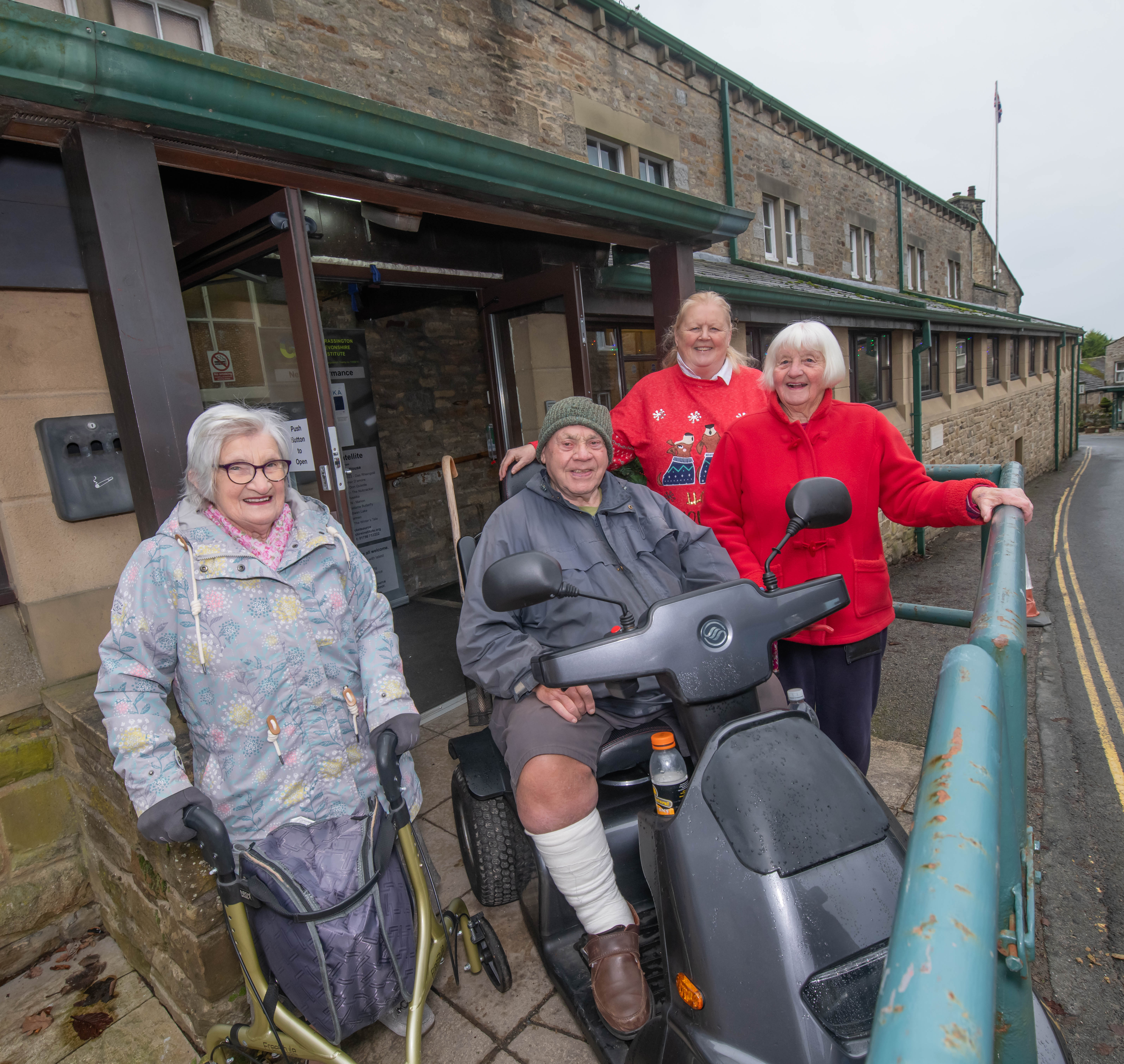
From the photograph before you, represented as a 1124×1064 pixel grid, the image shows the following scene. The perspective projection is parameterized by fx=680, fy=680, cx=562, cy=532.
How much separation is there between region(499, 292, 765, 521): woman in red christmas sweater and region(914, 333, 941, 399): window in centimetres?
1240

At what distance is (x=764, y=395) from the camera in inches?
109

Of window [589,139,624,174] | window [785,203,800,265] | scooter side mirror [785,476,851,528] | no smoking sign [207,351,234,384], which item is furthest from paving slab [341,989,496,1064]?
window [785,203,800,265]

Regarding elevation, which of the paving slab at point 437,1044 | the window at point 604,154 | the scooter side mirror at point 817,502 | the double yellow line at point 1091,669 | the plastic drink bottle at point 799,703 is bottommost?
the double yellow line at point 1091,669

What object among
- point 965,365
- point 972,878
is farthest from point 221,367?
point 965,365

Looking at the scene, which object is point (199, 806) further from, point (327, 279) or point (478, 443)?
point (478, 443)

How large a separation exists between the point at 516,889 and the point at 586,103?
8.11 metres

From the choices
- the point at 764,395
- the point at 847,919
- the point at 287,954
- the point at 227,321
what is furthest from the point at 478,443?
the point at 847,919

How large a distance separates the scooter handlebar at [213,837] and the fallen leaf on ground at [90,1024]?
1.20 metres

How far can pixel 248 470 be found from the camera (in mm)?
1802

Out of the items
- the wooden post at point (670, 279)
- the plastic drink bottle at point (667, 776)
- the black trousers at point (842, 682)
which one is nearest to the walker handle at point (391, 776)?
the plastic drink bottle at point (667, 776)

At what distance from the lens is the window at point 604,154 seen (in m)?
8.16

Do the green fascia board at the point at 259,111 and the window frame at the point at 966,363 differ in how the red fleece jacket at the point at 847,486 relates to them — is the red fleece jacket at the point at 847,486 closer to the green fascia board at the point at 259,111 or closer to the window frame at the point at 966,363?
the green fascia board at the point at 259,111

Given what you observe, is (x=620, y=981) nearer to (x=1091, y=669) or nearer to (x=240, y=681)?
(x=240, y=681)

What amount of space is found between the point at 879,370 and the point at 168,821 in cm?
1285
